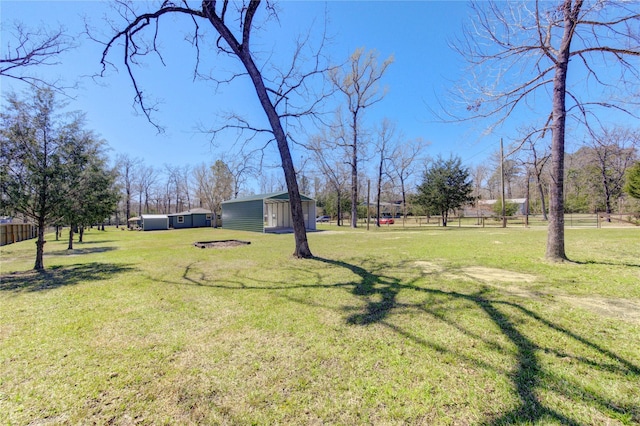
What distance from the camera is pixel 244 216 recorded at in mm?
19141

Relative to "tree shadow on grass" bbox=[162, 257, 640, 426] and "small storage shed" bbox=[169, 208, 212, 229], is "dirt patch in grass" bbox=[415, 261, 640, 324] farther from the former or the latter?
"small storage shed" bbox=[169, 208, 212, 229]

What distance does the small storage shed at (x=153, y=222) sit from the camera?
26594 mm

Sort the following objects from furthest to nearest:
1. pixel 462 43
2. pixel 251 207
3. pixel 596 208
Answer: pixel 596 208, pixel 251 207, pixel 462 43

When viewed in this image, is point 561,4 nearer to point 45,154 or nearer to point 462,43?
point 462,43

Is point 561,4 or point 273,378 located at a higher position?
point 561,4

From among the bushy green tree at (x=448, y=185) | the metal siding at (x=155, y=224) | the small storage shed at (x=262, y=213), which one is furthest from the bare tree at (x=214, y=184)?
the bushy green tree at (x=448, y=185)

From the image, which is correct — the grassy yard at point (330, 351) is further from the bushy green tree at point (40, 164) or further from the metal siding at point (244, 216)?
the metal siding at point (244, 216)

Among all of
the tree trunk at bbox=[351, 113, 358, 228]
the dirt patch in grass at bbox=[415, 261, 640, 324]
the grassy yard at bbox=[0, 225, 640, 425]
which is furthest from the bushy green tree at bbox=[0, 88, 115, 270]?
the tree trunk at bbox=[351, 113, 358, 228]

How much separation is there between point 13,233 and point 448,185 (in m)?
28.6

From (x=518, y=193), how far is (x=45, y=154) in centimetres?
6659

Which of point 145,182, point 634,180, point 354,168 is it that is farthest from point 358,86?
point 145,182

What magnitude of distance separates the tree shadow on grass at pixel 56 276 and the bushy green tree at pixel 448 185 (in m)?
21.5

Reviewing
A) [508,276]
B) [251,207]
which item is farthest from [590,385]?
[251,207]

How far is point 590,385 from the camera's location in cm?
177
